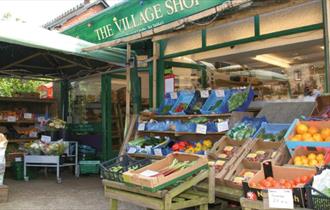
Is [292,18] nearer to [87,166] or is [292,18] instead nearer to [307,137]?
[307,137]

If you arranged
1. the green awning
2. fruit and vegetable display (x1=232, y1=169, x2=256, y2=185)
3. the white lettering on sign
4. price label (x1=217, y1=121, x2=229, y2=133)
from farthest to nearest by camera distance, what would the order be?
the white lettering on sign < the green awning < price label (x1=217, y1=121, x2=229, y2=133) < fruit and vegetable display (x1=232, y1=169, x2=256, y2=185)

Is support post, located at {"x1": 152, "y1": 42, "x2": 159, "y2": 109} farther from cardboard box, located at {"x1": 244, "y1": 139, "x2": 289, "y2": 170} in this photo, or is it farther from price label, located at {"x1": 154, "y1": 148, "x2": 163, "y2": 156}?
cardboard box, located at {"x1": 244, "y1": 139, "x2": 289, "y2": 170}

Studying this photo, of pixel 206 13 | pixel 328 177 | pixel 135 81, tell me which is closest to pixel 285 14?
pixel 206 13

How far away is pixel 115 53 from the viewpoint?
7.04 meters

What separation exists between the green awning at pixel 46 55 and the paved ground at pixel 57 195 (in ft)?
7.91

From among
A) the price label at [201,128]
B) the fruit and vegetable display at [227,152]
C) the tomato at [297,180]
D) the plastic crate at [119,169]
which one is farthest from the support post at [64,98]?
the tomato at [297,180]

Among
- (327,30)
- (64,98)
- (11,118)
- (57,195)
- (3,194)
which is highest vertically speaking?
(327,30)

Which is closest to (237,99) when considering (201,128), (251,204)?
(201,128)

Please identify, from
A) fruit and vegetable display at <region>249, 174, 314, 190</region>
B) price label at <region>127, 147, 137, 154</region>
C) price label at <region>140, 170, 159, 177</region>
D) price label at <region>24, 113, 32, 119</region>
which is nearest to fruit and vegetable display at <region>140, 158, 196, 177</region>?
price label at <region>140, 170, 159, 177</region>

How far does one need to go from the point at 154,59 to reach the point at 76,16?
1833 centimetres

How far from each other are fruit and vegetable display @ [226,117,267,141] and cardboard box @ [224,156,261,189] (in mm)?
489

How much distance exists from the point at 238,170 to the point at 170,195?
0.97 meters

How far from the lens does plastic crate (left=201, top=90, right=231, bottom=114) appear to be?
564 centimetres

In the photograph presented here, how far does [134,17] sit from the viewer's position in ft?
26.6
